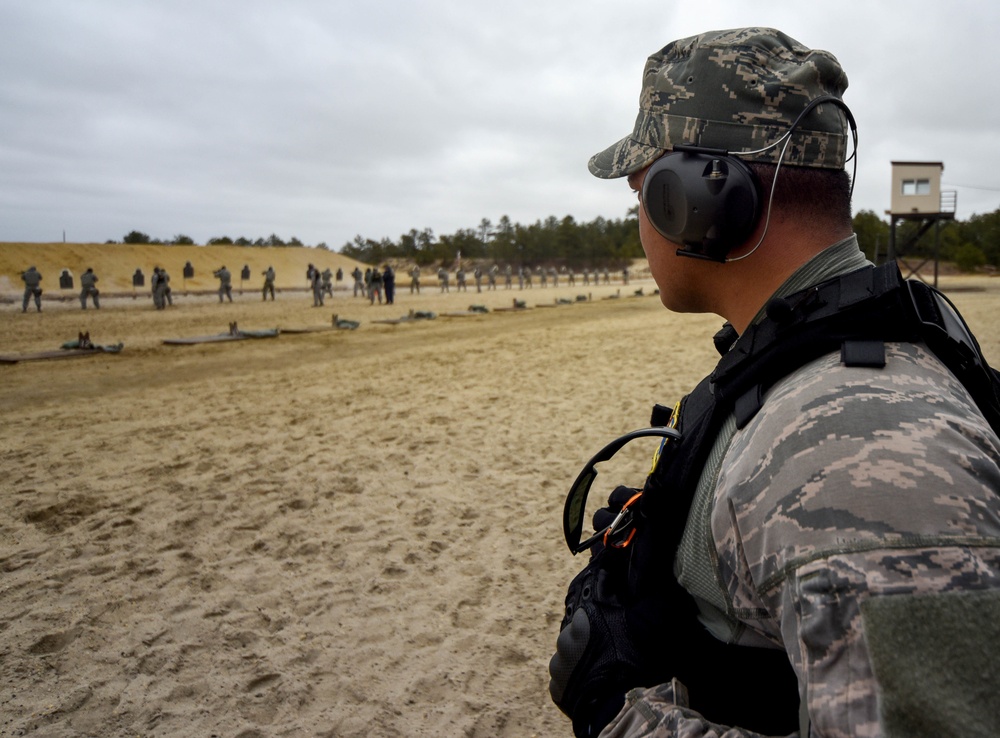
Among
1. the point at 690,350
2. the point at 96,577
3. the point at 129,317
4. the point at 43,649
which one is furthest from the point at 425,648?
the point at 129,317

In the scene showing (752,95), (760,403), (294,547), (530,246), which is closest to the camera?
(760,403)

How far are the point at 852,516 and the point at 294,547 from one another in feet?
14.6

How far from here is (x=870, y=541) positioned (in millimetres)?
885

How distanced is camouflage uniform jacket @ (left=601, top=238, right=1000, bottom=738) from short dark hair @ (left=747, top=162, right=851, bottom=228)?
344mm

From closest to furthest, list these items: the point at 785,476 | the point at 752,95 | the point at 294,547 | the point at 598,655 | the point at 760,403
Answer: the point at 785,476 → the point at 760,403 → the point at 752,95 → the point at 598,655 → the point at 294,547

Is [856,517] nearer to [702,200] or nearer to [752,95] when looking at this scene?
[702,200]

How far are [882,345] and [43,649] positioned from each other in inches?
165

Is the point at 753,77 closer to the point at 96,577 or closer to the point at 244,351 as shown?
the point at 96,577

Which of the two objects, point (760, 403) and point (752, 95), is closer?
point (760, 403)

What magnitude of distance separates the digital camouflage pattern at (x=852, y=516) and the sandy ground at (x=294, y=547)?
95.6 inches

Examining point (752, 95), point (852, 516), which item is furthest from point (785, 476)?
point (752, 95)

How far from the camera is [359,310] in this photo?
28.9m

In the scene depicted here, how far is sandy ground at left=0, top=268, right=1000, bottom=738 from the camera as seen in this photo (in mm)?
3213

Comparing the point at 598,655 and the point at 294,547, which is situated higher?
the point at 598,655
